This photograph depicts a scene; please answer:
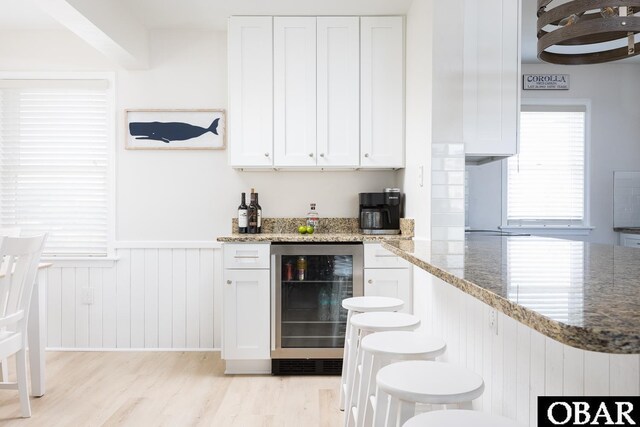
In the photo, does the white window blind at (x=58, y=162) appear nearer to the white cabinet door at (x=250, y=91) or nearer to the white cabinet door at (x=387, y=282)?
the white cabinet door at (x=250, y=91)

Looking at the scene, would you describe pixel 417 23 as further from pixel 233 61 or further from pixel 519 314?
pixel 519 314

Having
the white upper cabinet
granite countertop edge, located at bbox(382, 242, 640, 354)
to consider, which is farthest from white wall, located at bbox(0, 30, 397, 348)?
granite countertop edge, located at bbox(382, 242, 640, 354)

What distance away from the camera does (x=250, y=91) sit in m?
3.49

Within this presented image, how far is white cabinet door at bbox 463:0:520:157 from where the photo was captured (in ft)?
9.41

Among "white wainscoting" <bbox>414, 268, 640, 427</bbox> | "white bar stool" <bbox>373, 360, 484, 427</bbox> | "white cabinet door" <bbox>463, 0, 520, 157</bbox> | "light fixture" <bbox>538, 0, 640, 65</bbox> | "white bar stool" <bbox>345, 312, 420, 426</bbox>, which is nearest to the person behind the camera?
"white wainscoting" <bbox>414, 268, 640, 427</bbox>

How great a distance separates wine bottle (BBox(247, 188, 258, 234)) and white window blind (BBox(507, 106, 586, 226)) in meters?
2.40

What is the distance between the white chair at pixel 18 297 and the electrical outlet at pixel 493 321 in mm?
2117

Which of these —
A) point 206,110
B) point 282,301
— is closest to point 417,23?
point 206,110

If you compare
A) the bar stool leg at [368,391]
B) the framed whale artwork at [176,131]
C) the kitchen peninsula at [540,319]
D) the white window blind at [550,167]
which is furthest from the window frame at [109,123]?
the white window blind at [550,167]

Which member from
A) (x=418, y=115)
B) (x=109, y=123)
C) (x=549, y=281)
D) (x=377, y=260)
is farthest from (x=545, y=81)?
(x=549, y=281)

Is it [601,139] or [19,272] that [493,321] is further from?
[601,139]

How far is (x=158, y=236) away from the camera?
379 centimetres

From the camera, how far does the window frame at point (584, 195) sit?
4492 millimetres

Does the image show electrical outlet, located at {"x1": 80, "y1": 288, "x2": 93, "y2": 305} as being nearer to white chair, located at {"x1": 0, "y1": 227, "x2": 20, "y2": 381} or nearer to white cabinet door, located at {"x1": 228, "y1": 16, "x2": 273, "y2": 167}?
white chair, located at {"x1": 0, "y1": 227, "x2": 20, "y2": 381}
